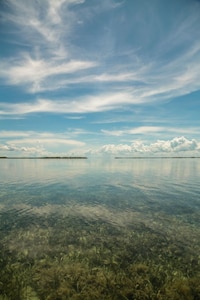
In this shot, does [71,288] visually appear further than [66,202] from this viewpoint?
No

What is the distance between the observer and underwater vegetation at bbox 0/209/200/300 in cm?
1165

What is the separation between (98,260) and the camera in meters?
14.9

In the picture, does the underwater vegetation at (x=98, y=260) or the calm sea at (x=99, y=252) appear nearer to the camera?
the underwater vegetation at (x=98, y=260)

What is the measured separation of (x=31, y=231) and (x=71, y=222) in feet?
15.3

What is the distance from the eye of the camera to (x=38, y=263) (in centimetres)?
1436

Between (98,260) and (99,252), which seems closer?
(98,260)

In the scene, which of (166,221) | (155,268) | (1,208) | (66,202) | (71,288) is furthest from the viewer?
(66,202)

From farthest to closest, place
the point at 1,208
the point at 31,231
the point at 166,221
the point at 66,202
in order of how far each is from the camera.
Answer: the point at 66,202
the point at 1,208
the point at 166,221
the point at 31,231

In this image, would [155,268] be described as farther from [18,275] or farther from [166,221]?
[166,221]

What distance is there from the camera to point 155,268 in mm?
13961

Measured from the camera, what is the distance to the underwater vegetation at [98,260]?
1165 centimetres

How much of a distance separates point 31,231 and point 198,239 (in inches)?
643

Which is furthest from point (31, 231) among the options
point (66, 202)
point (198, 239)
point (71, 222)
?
point (198, 239)

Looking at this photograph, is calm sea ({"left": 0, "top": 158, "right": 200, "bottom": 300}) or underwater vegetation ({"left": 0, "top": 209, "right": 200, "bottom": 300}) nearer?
underwater vegetation ({"left": 0, "top": 209, "right": 200, "bottom": 300})
